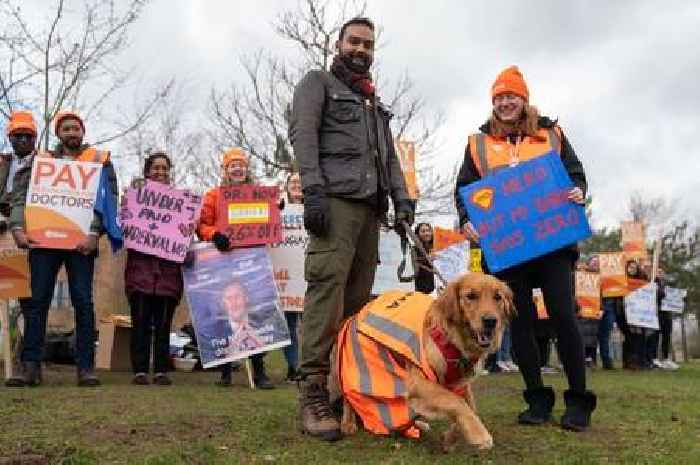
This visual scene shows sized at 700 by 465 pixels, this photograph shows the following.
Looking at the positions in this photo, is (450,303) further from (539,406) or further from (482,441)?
(539,406)

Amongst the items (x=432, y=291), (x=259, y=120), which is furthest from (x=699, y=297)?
(x=432, y=291)

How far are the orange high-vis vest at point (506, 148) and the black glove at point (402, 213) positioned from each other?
0.56 meters

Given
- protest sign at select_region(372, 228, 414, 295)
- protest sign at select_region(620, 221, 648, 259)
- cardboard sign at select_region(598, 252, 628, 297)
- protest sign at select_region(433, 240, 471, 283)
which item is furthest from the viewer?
protest sign at select_region(620, 221, 648, 259)

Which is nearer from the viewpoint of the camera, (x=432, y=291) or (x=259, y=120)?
(x=432, y=291)

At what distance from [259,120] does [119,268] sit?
43.9 feet

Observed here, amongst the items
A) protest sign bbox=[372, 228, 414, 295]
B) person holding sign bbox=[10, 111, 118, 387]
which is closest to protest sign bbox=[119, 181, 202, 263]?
person holding sign bbox=[10, 111, 118, 387]

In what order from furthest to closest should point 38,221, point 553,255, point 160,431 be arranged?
1. point 38,221
2. point 553,255
3. point 160,431

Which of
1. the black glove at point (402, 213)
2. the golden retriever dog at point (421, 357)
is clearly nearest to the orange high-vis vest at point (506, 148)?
the black glove at point (402, 213)

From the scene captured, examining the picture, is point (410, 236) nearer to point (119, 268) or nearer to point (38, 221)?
point (38, 221)

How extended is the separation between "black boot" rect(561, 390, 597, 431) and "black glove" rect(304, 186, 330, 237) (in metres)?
1.90

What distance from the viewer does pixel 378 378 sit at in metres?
4.31

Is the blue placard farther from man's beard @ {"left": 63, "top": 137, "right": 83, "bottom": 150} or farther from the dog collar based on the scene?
man's beard @ {"left": 63, "top": 137, "right": 83, "bottom": 150}

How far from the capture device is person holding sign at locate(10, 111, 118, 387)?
6555mm

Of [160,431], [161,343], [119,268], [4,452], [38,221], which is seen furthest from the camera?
[119,268]
